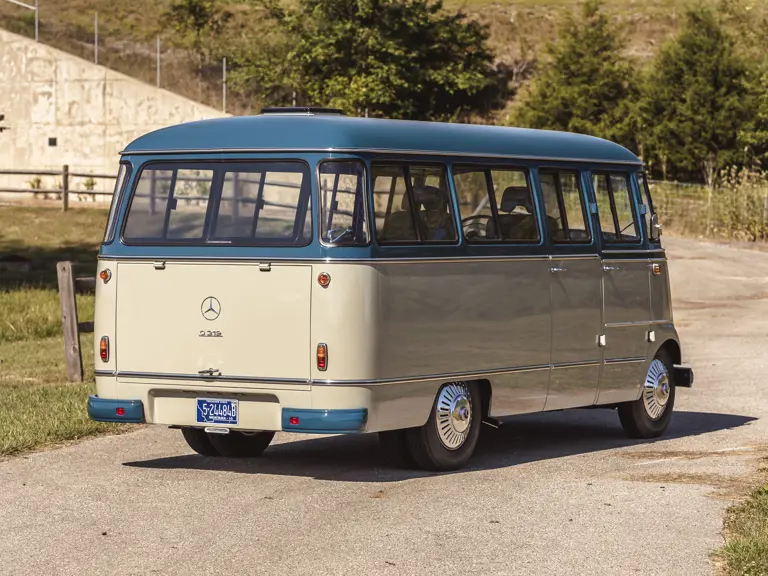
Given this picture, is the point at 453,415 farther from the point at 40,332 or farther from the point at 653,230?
the point at 40,332

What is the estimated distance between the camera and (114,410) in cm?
1171

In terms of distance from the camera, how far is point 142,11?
72250 millimetres

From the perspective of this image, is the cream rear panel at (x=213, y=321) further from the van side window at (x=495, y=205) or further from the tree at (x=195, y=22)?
the tree at (x=195, y=22)

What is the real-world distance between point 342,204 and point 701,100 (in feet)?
140

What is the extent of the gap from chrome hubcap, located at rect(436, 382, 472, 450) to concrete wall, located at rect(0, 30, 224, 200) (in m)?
43.3

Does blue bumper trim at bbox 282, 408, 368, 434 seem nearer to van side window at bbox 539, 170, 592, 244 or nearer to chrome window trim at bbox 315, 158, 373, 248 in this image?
chrome window trim at bbox 315, 158, 373, 248

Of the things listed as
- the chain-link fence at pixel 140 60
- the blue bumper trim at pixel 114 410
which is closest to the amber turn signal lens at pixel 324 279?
the blue bumper trim at pixel 114 410

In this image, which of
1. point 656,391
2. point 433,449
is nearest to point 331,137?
point 433,449

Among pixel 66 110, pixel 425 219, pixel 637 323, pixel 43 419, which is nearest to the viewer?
pixel 425 219

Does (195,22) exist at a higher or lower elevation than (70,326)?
higher

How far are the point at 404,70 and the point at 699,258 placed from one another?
1944 centimetres

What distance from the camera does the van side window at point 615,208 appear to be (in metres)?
13.9

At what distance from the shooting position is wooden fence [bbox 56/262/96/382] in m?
18.3

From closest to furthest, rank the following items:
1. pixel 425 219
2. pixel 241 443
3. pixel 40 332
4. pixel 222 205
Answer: pixel 222 205
pixel 425 219
pixel 241 443
pixel 40 332
